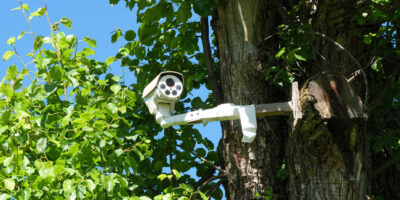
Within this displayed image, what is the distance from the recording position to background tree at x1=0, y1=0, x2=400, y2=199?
144 inches

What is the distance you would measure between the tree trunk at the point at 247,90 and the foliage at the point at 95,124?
276 millimetres

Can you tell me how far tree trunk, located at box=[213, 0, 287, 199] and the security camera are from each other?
74 centimetres

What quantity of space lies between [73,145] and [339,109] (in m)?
1.63

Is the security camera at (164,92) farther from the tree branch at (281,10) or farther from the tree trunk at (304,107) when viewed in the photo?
the tree branch at (281,10)

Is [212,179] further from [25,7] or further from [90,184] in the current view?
[25,7]

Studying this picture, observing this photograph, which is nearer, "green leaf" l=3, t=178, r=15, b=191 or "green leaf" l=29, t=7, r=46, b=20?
"green leaf" l=3, t=178, r=15, b=191

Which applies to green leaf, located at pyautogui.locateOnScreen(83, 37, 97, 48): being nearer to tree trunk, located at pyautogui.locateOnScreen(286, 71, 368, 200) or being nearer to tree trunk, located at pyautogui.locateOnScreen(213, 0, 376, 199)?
tree trunk, located at pyautogui.locateOnScreen(213, 0, 376, 199)

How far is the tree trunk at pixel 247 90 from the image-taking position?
4.12 metres

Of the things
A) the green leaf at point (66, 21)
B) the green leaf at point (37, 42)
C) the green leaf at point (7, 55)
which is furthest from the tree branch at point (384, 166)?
the green leaf at point (7, 55)

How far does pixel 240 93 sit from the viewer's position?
4.25 metres

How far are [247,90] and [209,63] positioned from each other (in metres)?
0.50

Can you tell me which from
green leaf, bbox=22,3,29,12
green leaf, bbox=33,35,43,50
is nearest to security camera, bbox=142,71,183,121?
green leaf, bbox=33,35,43,50

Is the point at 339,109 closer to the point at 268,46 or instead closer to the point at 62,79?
the point at 268,46

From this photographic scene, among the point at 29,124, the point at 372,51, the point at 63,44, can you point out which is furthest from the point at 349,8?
the point at 29,124
